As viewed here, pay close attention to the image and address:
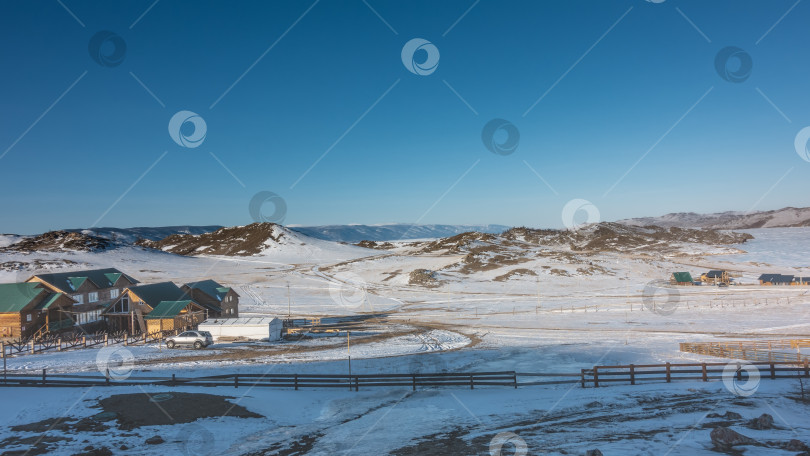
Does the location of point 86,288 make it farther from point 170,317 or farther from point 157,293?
point 170,317

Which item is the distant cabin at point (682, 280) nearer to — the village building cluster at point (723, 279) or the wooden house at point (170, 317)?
the village building cluster at point (723, 279)

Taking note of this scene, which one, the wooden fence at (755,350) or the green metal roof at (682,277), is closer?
the wooden fence at (755,350)

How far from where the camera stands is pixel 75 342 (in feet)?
151

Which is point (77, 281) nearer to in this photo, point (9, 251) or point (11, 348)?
point (11, 348)

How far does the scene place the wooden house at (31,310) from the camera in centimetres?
4644

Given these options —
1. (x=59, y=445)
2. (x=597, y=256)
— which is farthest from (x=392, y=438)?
(x=597, y=256)

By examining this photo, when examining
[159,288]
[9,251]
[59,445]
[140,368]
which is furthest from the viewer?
[9,251]

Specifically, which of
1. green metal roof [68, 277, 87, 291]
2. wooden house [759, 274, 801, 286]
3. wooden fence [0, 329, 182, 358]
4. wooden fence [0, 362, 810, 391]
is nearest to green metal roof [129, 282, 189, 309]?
wooden fence [0, 329, 182, 358]

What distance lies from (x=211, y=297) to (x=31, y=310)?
17795 millimetres

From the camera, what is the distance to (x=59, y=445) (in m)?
17.0

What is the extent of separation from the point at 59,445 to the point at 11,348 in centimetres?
Answer: 3546

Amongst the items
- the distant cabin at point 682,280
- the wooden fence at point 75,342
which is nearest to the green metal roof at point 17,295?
the wooden fence at point 75,342

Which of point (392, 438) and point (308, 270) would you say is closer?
point (392, 438)

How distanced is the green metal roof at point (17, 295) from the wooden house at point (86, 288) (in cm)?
121
